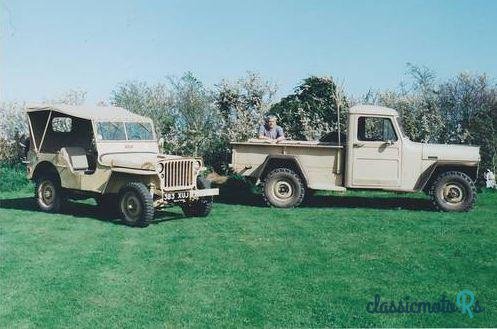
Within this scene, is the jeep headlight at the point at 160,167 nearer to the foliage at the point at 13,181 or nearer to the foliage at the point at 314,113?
the foliage at the point at 13,181

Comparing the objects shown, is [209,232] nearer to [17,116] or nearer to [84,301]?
[84,301]

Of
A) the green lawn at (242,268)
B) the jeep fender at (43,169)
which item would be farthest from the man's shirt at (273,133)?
the jeep fender at (43,169)

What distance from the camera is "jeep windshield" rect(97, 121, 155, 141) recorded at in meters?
9.67

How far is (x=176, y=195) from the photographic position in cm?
883

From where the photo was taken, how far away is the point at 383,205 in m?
11.0

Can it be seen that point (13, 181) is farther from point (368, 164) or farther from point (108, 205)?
→ point (368, 164)

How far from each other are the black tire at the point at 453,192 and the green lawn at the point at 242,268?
33 cm

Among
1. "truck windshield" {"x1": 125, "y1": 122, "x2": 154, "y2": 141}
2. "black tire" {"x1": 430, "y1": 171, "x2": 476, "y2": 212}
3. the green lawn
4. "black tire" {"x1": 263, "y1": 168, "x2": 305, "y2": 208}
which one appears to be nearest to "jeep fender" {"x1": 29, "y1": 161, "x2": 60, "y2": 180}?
the green lawn

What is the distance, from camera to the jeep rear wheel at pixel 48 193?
9930 mm

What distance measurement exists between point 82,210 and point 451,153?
23.0 ft

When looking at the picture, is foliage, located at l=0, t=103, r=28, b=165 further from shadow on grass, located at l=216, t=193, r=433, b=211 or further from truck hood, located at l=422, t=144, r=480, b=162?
truck hood, located at l=422, t=144, r=480, b=162

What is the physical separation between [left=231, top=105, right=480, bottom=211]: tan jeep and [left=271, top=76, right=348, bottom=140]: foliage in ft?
12.9

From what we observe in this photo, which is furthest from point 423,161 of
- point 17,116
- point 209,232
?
point 17,116

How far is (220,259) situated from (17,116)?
1298 centimetres
